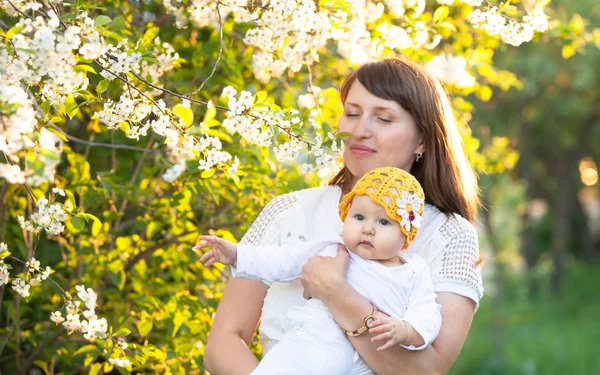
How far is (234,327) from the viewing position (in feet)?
8.45

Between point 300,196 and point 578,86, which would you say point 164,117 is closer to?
point 300,196

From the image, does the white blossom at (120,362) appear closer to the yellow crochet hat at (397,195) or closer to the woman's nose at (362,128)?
the yellow crochet hat at (397,195)

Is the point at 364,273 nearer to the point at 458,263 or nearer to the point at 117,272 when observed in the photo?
the point at 458,263

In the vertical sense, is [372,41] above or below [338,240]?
above

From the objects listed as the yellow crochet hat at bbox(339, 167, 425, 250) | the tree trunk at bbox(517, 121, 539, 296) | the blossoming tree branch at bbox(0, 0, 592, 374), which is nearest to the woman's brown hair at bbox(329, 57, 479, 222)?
the blossoming tree branch at bbox(0, 0, 592, 374)

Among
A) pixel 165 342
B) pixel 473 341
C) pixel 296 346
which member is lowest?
pixel 473 341

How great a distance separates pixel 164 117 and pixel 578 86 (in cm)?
977

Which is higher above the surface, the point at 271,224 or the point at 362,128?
the point at 362,128

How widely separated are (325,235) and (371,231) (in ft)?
1.18

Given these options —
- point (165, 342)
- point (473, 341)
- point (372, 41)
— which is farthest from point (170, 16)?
point (473, 341)

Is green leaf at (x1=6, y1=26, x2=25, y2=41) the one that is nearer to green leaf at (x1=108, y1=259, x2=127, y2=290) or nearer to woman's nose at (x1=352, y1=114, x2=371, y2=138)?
woman's nose at (x1=352, y1=114, x2=371, y2=138)

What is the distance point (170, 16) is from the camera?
130 inches

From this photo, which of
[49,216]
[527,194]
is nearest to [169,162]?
[49,216]

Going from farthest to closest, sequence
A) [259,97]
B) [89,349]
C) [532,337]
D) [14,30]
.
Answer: [532,337], [89,349], [259,97], [14,30]
